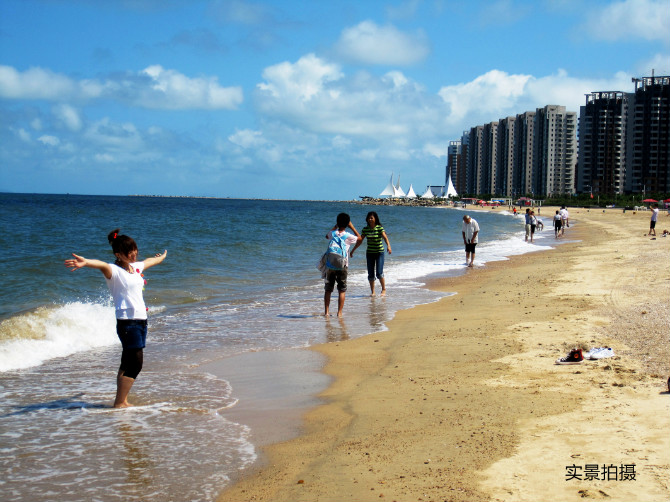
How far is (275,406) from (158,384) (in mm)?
1545

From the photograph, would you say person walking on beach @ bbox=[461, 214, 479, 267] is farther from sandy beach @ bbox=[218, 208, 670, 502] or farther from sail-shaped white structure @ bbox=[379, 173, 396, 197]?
sail-shaped white structure @ bbox=[379, 173, 396, 197]

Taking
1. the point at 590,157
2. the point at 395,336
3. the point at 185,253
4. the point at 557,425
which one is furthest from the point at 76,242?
the point at 590,157

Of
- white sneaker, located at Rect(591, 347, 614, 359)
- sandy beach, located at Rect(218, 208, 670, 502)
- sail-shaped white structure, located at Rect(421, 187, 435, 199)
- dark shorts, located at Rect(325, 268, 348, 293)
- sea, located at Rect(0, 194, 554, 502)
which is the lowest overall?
sea, located at Rect(0, 194, 554, 502)

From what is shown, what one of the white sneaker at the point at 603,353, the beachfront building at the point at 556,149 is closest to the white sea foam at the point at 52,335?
the white sneaker at the point at 603,353

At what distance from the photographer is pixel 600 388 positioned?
17.1 ft

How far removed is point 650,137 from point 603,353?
430 ft

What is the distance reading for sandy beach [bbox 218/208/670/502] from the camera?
3.58m

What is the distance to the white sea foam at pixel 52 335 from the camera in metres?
7.53

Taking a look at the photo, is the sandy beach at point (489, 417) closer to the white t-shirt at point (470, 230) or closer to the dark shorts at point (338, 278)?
the dark shorts at point (338, 278)

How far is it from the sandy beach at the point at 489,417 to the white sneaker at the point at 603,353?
0.09m

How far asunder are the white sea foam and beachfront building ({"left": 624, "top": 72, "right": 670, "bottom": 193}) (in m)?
127

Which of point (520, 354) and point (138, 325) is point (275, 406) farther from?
point (520, 354)

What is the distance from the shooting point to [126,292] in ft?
17.7

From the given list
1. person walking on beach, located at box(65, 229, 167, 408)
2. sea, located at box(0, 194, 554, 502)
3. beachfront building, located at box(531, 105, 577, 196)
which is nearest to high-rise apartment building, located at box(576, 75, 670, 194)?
beachfront building, located at box(531, 105, 577, 196)
